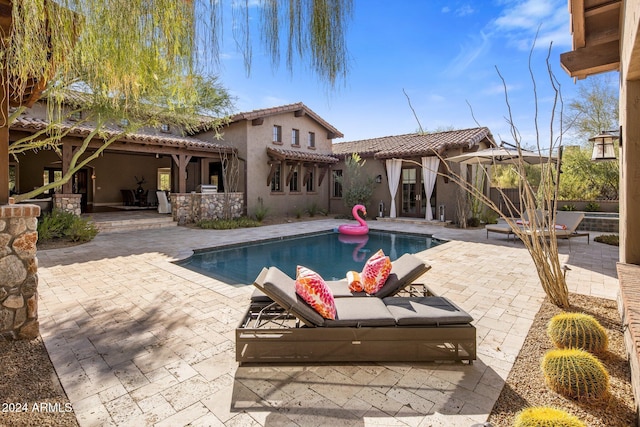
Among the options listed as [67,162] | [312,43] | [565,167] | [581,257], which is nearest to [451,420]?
[312,43]

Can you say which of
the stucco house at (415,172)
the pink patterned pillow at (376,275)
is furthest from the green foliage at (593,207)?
the pink patterned pillow at (376,275)

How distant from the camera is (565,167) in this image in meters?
17.4

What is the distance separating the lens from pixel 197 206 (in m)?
14.8

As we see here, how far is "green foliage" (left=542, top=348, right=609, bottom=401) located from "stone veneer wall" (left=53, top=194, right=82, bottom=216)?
534 inches

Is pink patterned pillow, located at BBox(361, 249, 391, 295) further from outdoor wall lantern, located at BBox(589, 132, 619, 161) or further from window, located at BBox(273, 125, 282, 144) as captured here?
window, located at BBox(273, 125, 282, 144)

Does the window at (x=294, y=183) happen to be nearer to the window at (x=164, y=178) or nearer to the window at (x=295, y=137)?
the window at (x=295, y=137)

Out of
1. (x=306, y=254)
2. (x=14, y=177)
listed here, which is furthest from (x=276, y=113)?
(x=14, y=177)

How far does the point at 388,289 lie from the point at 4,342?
440 centimetres

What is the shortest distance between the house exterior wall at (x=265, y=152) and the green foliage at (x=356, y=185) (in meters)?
2.83

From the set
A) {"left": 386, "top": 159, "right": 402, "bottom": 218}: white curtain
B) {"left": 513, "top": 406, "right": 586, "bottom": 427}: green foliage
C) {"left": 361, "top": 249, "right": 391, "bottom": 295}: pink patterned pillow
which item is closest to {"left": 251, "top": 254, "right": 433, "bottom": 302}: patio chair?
{"left": 361, "top": 249, "right": 391, "bottom": 295}: pink patterned pillow

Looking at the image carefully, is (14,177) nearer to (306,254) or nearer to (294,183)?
(294,183)

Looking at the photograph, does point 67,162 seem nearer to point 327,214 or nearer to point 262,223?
point 262,223

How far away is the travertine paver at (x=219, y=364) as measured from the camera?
2539 mm

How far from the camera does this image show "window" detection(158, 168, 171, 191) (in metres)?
21.0
